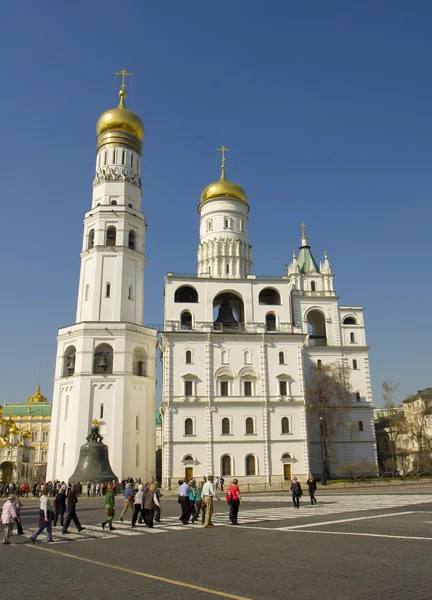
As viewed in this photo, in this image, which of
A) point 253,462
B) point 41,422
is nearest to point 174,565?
point 253,462

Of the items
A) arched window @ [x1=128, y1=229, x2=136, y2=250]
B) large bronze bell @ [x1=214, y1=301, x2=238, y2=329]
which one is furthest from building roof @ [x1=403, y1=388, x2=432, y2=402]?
arched window @ [x1=128, y1=229, x2=136, y2=250]

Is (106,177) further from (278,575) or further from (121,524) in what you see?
(278,575)

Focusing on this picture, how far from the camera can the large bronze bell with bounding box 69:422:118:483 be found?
115ft

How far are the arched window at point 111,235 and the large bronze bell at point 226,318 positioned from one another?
11.7 meters

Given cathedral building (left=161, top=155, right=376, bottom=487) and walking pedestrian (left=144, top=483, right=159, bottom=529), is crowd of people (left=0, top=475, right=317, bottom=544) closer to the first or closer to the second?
walking pedestrian (left=144, top=483, right=159, bottom=529)

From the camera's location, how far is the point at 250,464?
140 ft

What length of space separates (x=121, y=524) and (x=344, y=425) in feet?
108

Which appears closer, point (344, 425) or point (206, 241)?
point (344, 425)

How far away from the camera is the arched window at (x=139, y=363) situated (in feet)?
156

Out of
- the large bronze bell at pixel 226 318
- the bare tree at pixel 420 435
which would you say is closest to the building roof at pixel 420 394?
the bare tree at pixel 420 435

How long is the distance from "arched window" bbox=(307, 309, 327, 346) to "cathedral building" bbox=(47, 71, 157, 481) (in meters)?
15.6

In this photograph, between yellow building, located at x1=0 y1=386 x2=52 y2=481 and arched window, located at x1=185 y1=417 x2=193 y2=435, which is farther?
yellow building, located at x1=0 y1=386 x2=52 y2=481

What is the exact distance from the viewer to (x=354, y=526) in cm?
1416

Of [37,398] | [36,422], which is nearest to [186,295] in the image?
[36,422]
